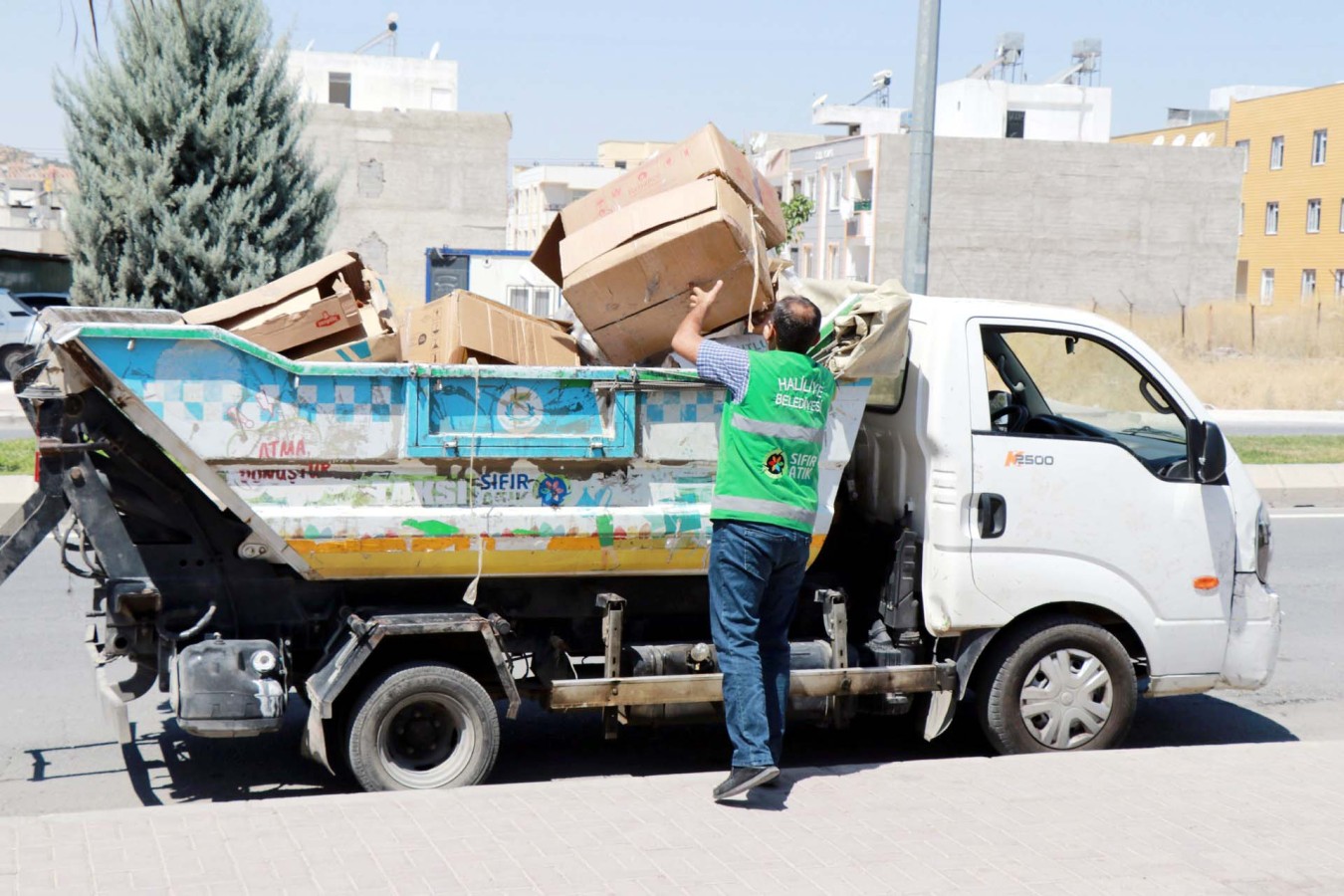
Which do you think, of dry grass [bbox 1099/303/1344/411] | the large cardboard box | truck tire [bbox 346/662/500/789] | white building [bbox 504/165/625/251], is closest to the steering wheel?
the large cardboard box

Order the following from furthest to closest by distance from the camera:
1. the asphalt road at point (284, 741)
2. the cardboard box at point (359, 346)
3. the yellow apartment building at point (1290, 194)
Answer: the yellow apartment building at point (1290, 194), the asphalt road at point (284, 741), the cardboard box at point (359, 346)

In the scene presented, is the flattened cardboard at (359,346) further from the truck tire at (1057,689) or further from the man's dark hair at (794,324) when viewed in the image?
the truck tire at (1057,689)

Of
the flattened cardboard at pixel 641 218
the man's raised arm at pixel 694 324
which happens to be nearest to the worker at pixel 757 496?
the man's raised arm at pixel 694 324

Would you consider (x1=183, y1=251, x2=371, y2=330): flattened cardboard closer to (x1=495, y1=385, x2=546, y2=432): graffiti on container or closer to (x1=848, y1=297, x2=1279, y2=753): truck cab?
(x1=495, y1=385, x2=546, y2=432): graffiti on container

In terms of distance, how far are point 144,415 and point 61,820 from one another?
1384 millimetres

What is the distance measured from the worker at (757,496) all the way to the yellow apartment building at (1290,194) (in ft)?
200

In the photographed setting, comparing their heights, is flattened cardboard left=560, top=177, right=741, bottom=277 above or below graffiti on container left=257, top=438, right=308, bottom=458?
above

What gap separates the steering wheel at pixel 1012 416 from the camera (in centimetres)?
644

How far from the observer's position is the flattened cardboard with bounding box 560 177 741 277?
18.7 feet

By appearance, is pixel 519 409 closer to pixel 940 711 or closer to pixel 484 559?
pixel 484 559

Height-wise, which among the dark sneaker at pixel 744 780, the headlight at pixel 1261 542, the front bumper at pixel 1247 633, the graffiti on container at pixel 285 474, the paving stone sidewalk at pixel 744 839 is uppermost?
the graffiti on container at pixel 285 474

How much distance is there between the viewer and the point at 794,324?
5.40m

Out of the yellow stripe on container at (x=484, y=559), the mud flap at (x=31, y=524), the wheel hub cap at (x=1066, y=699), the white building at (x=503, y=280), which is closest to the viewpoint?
the mud flap at (x=31, y=524)

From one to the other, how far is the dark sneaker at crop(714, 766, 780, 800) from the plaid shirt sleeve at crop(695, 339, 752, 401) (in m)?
1.33
